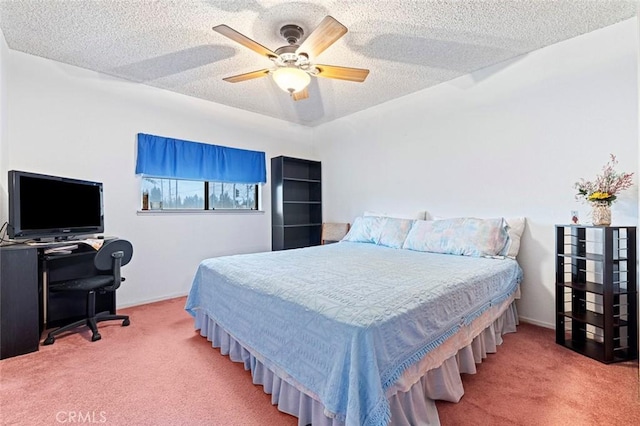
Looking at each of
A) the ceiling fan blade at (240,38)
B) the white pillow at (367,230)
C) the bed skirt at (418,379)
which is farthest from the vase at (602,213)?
the ceiling fan blade at (240,38)

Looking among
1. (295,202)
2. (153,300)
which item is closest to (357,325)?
(153,300)

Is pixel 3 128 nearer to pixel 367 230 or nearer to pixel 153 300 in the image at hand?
pixel 153 300

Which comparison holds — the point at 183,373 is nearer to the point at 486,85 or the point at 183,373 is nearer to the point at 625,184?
the point at 625,184

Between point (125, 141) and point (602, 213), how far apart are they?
4537 mm

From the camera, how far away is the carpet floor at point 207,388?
1508mm

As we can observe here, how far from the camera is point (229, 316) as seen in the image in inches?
79.6

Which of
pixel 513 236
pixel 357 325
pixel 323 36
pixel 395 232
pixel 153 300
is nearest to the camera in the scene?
pixel 357 325

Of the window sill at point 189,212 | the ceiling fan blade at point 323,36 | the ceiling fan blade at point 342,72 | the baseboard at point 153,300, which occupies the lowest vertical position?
the baseboard at point 153,300

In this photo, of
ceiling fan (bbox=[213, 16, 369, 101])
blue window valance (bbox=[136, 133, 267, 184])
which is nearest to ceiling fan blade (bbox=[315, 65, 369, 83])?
ceiling fan (bbox=[213, 16, 369, 101])

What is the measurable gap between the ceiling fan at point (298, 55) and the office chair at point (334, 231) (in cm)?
241

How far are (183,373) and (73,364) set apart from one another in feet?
2.74

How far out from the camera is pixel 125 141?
3.31m

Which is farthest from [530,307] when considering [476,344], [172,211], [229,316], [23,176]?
[23,176]

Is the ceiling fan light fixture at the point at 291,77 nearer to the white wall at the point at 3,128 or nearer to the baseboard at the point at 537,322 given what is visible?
the white wall at the point at 3,128
